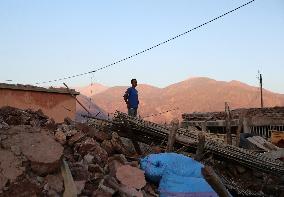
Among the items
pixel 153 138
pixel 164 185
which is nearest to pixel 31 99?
pixel 153 138

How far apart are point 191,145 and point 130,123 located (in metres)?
1.41

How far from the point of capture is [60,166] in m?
5.66

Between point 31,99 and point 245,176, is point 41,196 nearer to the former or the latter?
point 245,176

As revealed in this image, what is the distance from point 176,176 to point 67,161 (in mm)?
1839

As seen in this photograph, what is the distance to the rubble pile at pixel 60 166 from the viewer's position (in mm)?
5184

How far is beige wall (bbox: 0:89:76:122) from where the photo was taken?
1477 cm

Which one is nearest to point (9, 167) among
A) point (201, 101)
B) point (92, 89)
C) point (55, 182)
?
point (55, 182)

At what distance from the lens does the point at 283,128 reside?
16.3 m

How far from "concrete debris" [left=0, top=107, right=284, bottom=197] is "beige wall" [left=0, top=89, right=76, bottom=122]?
709 centimetres

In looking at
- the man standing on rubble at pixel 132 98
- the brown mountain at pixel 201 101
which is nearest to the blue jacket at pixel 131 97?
the man standing on rubble at pixel 132 98

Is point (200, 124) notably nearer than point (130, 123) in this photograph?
No

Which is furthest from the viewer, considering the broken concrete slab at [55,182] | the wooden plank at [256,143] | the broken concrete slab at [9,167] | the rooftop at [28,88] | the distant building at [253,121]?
the distant building at [253,121]

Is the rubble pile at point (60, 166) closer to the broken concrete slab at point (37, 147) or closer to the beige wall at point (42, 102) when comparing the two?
the broken concrete slab at point (37, 147)

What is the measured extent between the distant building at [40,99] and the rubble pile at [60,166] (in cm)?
774
